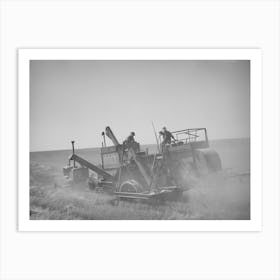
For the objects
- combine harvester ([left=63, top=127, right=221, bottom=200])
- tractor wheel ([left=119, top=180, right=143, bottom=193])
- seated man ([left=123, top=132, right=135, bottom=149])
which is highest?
seated man ([left=123, top=132, right=135, bottom=149])

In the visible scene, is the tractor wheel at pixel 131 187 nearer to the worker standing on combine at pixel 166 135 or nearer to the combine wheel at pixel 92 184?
the combine wheel at pixel 92 184

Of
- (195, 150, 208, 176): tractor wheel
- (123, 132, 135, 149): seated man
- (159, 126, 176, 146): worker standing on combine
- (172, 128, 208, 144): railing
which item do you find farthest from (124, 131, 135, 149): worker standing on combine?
(195, 150, 208, 176): tractor wheel

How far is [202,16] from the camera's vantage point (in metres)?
3.71


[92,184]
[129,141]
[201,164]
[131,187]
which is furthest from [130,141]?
[201,164]

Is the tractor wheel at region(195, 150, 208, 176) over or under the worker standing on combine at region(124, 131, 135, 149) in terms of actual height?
under

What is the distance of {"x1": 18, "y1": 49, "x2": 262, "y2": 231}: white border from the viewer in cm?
369

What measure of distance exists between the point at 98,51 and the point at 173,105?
2.72 feet

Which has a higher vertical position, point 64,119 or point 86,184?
point 64,119

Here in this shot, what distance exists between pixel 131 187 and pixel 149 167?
0.25 meters

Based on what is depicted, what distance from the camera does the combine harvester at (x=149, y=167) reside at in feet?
12.2

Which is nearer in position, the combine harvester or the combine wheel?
the combine harvester

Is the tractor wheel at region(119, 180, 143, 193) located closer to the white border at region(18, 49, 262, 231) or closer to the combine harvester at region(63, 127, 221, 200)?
the combine harvester at region(63, 127, 221, 200)
